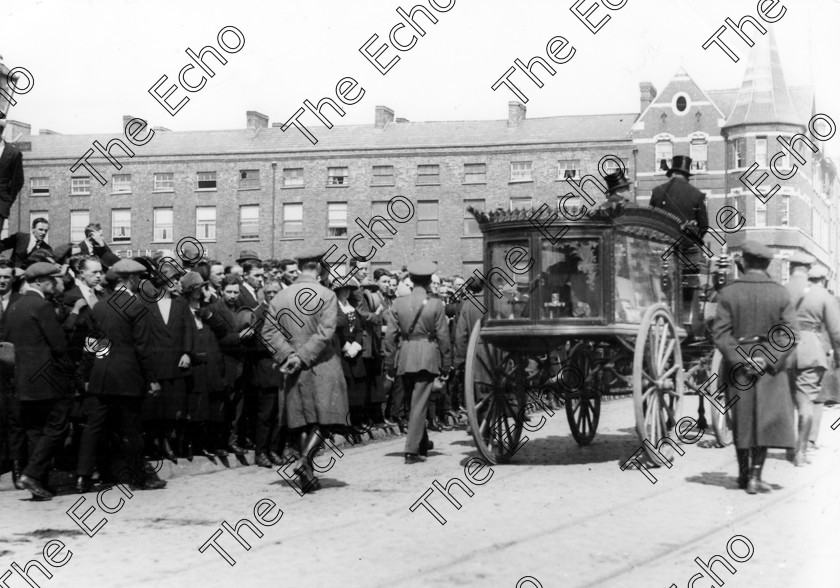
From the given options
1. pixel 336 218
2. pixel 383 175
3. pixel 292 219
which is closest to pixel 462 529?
pixel 383 175

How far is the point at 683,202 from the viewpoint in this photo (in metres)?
11.2

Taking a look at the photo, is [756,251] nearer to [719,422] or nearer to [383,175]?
[719,422]

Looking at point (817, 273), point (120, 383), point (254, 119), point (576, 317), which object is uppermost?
point (254, 119)

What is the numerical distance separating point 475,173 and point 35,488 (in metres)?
40.1

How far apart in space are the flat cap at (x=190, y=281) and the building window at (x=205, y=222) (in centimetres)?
4194

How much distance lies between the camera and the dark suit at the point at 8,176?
10516 mm

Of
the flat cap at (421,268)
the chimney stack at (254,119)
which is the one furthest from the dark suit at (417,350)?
the chimney stack at (254,119)

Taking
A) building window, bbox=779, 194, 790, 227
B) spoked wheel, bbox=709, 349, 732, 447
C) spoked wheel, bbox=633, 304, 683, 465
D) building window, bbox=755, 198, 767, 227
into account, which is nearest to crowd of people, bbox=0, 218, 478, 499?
spoked wheel, bbox=633, 304, 683, 465

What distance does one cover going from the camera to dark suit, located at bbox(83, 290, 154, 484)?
346 inches

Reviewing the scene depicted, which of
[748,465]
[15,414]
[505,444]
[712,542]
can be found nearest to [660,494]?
[748,465]

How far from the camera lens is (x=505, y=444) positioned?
1044cm

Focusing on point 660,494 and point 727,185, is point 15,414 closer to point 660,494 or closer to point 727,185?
point 660,494

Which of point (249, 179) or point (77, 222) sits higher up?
point (249, 179)

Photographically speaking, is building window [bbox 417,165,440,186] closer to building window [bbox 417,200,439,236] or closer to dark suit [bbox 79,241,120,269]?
building window [bbox 417,200,439,236]
